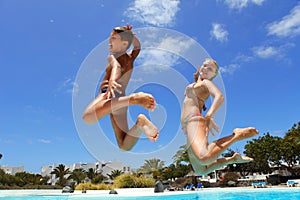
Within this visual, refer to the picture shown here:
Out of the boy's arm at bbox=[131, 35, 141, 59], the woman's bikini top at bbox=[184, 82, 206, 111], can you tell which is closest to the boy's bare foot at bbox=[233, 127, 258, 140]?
the woman's bikini top at bbox=[184, 82, 206, 111]

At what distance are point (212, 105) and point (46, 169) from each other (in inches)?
3952

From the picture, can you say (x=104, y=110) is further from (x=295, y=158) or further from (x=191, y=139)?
(x=295, y=158)

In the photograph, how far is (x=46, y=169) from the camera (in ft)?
316

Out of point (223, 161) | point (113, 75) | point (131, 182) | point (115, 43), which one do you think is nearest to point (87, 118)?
point (113, 75)

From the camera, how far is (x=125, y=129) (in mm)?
4633

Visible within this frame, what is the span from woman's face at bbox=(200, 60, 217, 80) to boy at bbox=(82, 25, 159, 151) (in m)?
1.09

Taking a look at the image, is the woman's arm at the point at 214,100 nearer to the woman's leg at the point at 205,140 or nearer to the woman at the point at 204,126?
the woman at the point at 204,126

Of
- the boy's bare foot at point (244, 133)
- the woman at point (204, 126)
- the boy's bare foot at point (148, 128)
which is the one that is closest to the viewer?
the boy's bare foot at point (148, 128)

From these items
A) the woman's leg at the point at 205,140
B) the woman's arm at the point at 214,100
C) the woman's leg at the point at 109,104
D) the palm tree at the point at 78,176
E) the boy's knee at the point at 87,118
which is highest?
the palm tree at the point at 78,176

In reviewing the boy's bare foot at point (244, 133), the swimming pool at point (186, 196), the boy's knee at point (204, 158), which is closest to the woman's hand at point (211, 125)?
the boy's bare foot at point (244, 133)

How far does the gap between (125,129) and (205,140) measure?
1.21 m

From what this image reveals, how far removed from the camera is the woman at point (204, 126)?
4344 millimetres

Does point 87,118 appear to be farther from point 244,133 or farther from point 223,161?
point 244,133

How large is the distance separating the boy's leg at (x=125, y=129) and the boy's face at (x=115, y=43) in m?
0.95
